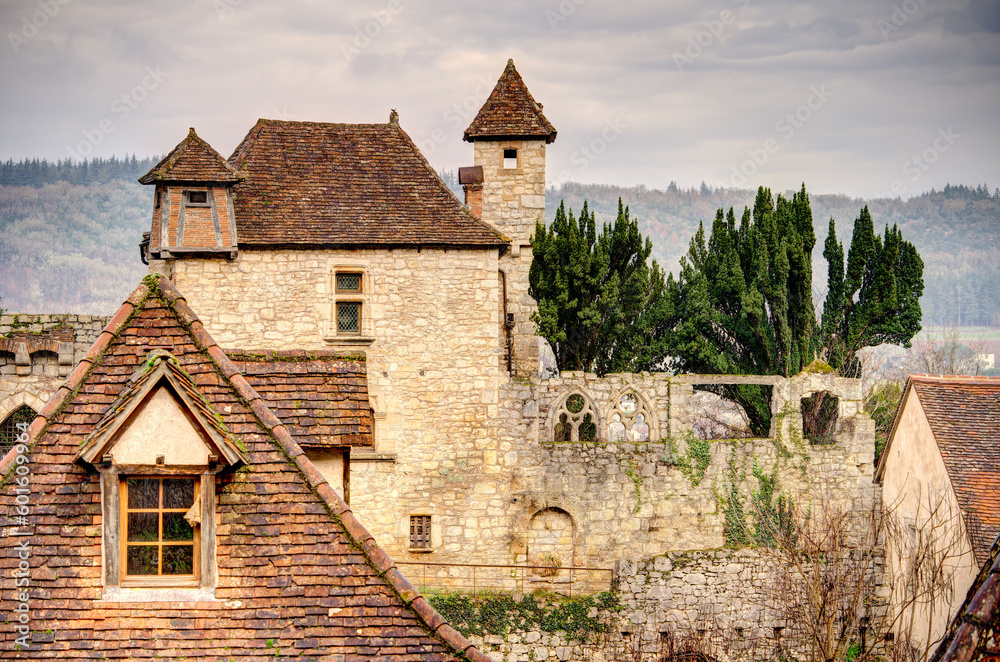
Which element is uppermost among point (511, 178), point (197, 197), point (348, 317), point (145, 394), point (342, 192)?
point (511, 178)

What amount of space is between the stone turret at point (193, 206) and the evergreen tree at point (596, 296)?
8.05 metres

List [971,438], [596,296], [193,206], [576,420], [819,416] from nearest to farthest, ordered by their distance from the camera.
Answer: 1. [971,438]
2. [193,206]
3. [576,420]
4. [596,296]
5. [819,416]

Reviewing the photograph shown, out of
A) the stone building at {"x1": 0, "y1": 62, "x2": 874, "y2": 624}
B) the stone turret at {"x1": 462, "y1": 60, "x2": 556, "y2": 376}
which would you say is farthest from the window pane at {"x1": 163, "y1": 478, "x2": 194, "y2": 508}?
the stone turret at {"x1": 462, "y1": 60, "x2": 556, "y2": 376}

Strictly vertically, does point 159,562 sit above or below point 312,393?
below

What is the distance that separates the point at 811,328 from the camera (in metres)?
32.7

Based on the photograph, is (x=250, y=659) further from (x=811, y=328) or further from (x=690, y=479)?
(x=811, y=328)

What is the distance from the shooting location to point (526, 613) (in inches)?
918

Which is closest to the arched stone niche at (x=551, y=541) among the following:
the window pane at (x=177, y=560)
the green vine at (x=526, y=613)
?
the green vine at (x=526, y=613)

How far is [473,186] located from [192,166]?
7.22 metres

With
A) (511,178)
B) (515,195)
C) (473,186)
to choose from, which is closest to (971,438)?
(515,195)

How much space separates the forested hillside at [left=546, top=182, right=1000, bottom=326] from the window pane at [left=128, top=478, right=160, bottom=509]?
98.6 metres

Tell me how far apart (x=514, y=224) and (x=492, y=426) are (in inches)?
234

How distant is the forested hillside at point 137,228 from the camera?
84.0m

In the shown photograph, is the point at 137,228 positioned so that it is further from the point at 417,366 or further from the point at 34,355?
the point at 417,366
